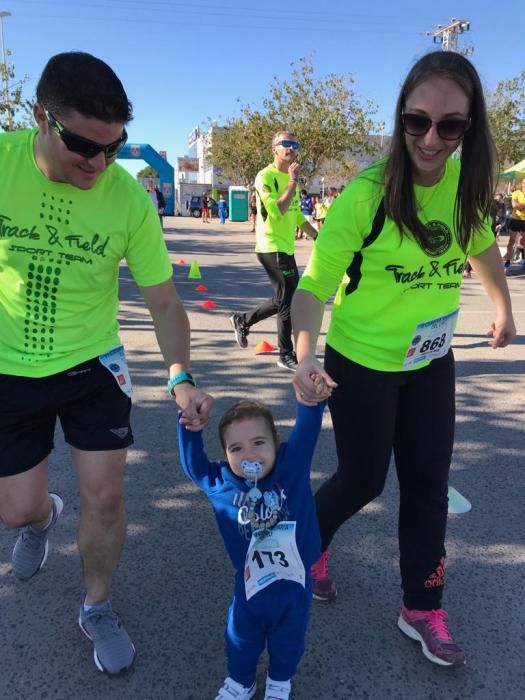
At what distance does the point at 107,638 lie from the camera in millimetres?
2016

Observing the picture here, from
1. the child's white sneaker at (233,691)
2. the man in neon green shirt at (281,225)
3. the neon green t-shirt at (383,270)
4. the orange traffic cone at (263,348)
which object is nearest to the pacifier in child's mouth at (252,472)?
the neon green t-shirt at (383,270)

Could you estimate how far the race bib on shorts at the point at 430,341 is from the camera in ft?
6.39

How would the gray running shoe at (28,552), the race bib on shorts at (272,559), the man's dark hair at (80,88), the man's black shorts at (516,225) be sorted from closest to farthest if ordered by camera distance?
1. the man's dark hair at (80,88)
2. the race bib on shorts at (272,559)
3. the gray running shoe at (28,552)
4. the man's black shorts at (516,225)

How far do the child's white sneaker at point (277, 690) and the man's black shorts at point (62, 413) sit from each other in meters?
0.95

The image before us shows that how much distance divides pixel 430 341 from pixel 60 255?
1313 mm

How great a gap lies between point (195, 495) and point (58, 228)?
1.77 metres

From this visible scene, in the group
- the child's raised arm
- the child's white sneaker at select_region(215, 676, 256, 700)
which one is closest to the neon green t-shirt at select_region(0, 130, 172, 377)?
the child's raised arm

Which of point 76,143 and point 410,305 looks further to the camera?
point 410,305

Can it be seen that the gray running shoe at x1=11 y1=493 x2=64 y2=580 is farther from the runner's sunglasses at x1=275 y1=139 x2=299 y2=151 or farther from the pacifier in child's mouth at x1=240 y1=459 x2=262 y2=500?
the runner's sunglasses at x1=275 y1=139 x2=299 y2=151

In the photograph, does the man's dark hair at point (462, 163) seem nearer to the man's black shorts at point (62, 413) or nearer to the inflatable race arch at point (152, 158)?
the man's black shorts at point (62, 413)

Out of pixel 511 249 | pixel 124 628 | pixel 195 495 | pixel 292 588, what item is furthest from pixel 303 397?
pixel 511 249

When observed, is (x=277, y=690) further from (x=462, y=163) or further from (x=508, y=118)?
(x=508, y=118)

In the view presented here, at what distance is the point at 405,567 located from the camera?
7.03 feet

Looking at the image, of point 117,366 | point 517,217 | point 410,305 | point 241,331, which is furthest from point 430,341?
point 517,217
